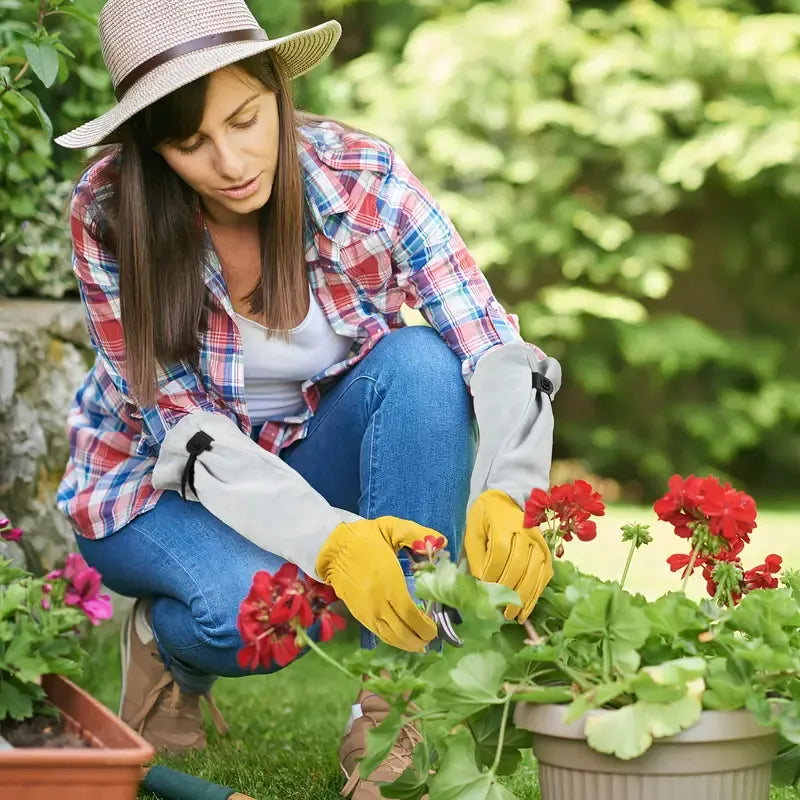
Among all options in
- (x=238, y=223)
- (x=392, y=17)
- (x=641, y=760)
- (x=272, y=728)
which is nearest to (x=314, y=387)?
(x=238, y=223)

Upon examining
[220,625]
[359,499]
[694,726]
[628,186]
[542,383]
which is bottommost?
[628,186]

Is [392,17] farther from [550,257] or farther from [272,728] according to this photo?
[272,728]

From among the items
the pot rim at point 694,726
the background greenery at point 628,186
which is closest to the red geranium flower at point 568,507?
the pot rim at point 694,726

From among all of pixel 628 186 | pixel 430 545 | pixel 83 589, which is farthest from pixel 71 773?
pixel 628 186

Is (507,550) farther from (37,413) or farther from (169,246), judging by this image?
(37,413)

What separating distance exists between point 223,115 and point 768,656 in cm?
100

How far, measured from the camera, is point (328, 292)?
1.93 m

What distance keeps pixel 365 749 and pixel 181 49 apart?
98 cm

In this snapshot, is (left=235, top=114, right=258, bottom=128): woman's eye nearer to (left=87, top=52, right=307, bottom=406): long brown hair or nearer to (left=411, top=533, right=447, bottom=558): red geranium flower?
(left=87, top=52, right=307, bottom=406): long brown hair

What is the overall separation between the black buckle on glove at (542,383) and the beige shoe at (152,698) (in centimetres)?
78

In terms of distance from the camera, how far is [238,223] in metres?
1.93

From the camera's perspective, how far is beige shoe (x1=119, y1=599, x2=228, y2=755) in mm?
1982

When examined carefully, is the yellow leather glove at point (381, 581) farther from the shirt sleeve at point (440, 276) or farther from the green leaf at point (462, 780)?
→ the shirt sleeve at point (440, 276)

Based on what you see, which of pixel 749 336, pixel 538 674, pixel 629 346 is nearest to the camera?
pixel 538 674
